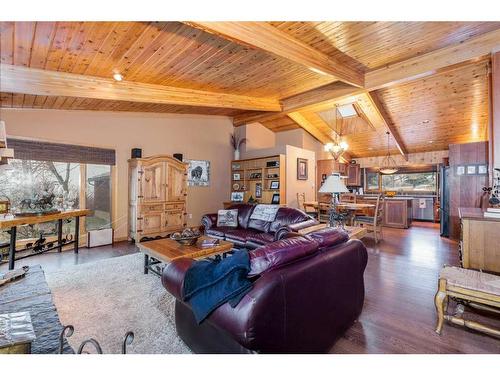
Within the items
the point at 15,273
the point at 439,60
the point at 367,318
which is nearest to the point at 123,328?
the point at 15,273

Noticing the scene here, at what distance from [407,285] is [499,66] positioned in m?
2.77

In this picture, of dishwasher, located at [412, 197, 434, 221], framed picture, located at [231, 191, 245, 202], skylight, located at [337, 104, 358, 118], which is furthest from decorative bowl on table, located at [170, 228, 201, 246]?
dishwasher, located at [412, 197, 434, 221]

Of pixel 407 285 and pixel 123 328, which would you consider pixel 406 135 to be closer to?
pixel 407 285

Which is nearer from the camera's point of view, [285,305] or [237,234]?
[285,305]

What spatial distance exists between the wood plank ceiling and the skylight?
530mm

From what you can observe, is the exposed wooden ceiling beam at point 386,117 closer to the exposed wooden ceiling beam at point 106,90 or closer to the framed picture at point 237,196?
the exposed wooden ceiling beam at point 106,90

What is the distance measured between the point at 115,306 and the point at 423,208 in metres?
8.69

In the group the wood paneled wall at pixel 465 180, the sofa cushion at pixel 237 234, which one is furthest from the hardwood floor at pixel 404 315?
the sofa cushion at pixel 237 234

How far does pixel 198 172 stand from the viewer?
5891 millimetres

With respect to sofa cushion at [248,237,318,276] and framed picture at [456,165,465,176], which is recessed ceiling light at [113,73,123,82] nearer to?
sofa cushion at [248,237,318,276]

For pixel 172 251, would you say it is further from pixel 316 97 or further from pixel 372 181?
pixel 372 181

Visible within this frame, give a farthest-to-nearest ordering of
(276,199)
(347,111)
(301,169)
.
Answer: (301,169) < (347,111) < (276,199)

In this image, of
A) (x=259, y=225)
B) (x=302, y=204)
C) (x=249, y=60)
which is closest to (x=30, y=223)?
(x=259, y=225)

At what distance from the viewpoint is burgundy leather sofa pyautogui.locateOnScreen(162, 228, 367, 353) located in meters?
1.06
